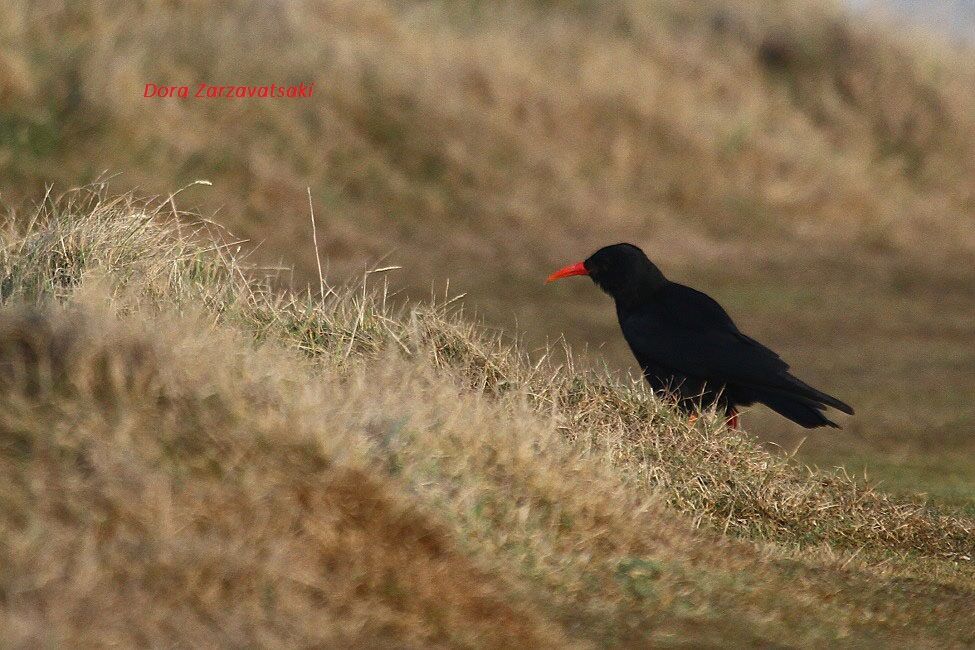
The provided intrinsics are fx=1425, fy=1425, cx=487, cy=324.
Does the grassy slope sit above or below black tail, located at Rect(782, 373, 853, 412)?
below

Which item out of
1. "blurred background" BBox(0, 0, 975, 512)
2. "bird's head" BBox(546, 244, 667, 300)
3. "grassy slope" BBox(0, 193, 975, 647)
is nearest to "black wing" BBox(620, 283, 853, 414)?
"bird's head" BBox(546, 244, 667, 300)

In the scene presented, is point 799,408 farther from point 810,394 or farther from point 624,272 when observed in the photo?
point 624,272

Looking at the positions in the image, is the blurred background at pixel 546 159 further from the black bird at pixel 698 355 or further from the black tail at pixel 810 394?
the black tail at pixel 810 394

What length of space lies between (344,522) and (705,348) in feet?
11.0

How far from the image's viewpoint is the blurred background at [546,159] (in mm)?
12953

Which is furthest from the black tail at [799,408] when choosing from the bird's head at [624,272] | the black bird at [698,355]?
the bird's head at [624,272]

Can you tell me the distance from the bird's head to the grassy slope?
1798mm

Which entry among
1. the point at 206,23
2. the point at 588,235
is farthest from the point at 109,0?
the point at 588,235

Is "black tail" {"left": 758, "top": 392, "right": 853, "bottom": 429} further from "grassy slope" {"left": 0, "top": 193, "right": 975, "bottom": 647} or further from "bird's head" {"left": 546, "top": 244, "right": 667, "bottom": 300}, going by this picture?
"bird's head" {"left": 546, "top": 244, "right": 667, "bottom": 300}

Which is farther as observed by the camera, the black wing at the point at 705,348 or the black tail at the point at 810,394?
the black wing at the point at 705,348

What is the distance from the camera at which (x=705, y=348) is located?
7.37 meters

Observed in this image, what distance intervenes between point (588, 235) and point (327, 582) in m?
10.9

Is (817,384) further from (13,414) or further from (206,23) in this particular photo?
(206,23)

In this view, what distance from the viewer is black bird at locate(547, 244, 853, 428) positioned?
282 inches
